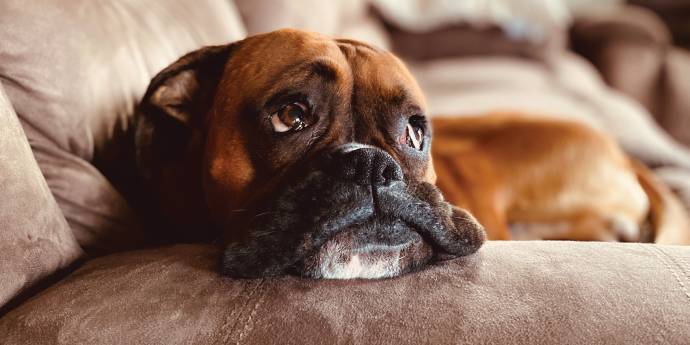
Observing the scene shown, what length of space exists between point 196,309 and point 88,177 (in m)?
0.55

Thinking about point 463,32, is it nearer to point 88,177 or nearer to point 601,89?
point 601,89

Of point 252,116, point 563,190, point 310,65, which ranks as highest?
point 310,65

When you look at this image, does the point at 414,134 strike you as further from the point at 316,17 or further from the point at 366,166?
the point at 316,17

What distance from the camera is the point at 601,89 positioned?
4195 millimetres

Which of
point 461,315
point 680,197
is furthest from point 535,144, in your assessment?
point 461,315

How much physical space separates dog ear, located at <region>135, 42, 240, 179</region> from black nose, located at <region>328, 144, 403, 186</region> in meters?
0.52

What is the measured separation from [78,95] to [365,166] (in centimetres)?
68

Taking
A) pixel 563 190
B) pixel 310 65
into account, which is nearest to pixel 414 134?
pixel 310 65

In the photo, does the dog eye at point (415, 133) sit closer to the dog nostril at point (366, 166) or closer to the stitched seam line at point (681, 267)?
the dog nostril at point (366, 166)

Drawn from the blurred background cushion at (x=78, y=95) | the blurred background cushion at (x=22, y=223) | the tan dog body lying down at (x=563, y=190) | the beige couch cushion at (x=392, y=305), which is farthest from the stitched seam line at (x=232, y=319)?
the tan dog body lying down at (x=563, y=190)

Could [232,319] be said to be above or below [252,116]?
below

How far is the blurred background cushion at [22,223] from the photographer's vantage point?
3.37ft

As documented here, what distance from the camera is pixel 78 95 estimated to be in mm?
1346

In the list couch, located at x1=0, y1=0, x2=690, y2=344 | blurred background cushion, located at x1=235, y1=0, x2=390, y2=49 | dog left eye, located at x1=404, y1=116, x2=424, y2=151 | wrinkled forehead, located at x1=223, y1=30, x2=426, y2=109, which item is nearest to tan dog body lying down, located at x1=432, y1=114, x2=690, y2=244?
dog left eye, located at x1=404, y1=116, x2=424, y2=151
